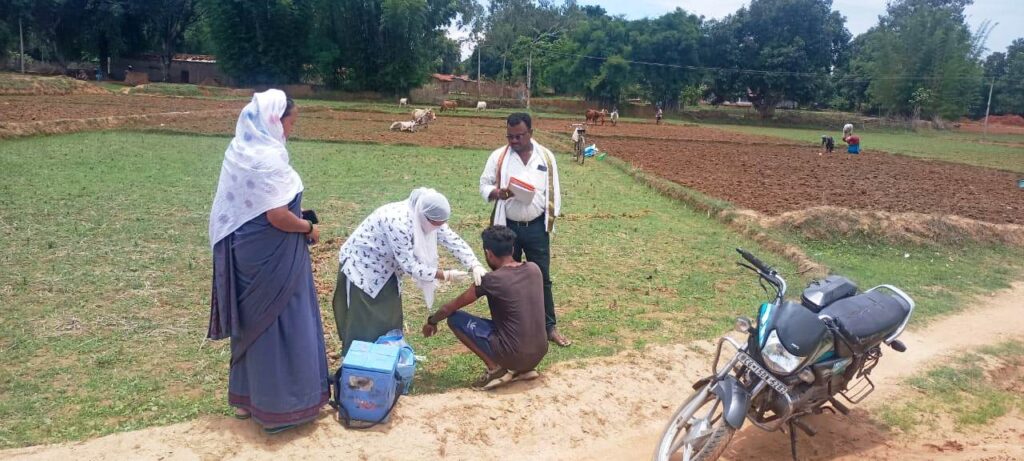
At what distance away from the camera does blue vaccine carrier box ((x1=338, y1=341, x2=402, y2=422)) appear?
3.64 m

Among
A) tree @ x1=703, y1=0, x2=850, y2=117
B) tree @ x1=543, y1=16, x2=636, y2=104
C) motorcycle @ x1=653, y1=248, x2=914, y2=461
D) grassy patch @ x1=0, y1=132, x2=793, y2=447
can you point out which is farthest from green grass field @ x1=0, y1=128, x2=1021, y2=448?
tree @ x1=703, y1=0, x2=850, y2=117

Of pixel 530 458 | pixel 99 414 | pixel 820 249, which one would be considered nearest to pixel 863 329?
pixel 530 458

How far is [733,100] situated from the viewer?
6134cm

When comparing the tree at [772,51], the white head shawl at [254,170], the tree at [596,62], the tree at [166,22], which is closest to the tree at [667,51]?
the tree at [596,62]

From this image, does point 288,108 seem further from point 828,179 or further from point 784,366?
point 828,179

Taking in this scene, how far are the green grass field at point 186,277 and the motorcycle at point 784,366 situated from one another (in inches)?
66.4

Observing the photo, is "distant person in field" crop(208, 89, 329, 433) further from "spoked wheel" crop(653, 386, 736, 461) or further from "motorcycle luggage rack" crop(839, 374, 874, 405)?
"motorcycle luggage rack" crop(839, 374, 874, 405)

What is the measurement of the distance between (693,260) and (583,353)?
3728mm

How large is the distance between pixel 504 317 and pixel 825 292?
1.90 meters

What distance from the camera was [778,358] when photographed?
342cm

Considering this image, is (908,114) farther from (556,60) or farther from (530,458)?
(530,458)

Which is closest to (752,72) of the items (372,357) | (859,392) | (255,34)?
(255,34)

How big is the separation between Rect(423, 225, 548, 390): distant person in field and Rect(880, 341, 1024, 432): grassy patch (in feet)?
7.67

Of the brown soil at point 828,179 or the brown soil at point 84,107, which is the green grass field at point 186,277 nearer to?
the brown soil at point 828,179
